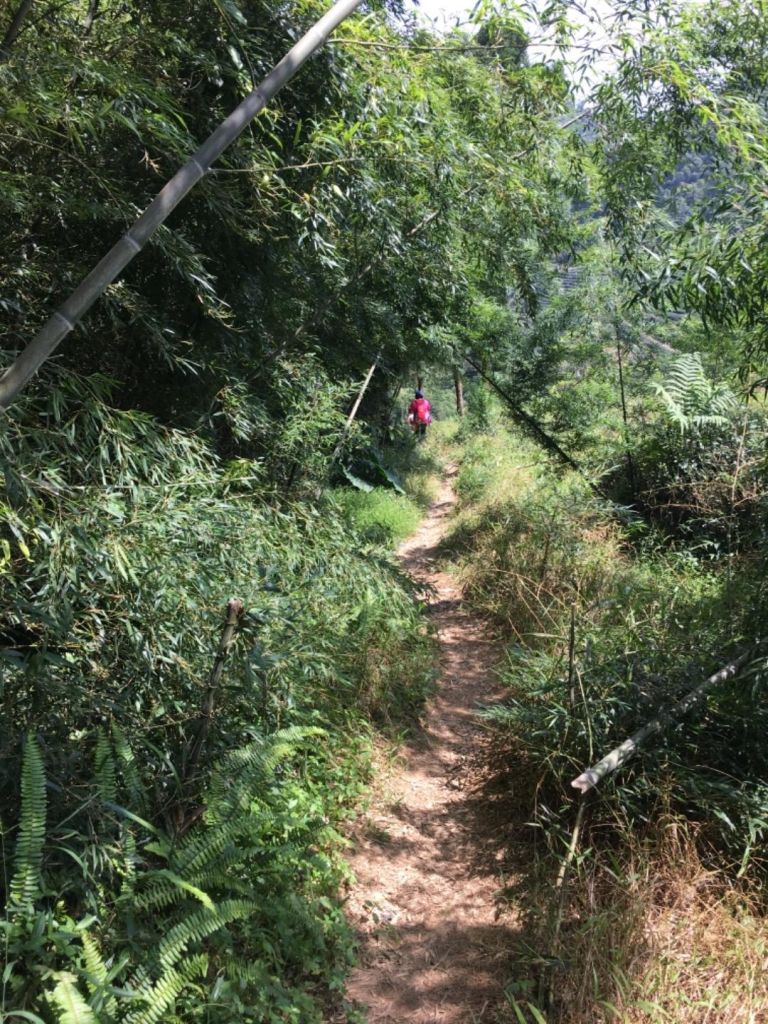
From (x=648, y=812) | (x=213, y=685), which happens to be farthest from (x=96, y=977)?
(x=648, y=812)

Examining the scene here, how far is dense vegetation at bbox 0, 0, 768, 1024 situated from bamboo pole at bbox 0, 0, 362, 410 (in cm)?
19

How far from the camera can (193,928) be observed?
1.93m

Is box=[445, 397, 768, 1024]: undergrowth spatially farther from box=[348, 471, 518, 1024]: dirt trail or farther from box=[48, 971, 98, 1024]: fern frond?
box=[48, 971, 98, 1024]: fern frond

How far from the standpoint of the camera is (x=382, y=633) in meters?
4.72

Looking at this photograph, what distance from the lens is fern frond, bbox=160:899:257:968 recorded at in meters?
1.89

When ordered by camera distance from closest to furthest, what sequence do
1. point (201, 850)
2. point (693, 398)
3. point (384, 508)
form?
1. point (201, 850)
2. point (693, 398)
3. point (384, 508)

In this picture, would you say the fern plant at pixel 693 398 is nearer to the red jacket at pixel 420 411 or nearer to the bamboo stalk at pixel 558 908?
the bamboo stalk at pixel 558 908

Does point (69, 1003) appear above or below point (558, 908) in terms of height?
above

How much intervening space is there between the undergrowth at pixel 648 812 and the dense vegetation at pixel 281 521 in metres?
0.02

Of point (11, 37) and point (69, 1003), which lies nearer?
A: point (69, 1003)

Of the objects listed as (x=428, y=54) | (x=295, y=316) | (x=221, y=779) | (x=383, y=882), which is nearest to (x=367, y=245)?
(x=295, y=316)

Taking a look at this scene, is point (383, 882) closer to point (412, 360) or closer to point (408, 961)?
point (408, 961)

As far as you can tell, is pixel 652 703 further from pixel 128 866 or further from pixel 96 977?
pixel 96 977

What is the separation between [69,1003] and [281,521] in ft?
7.01
